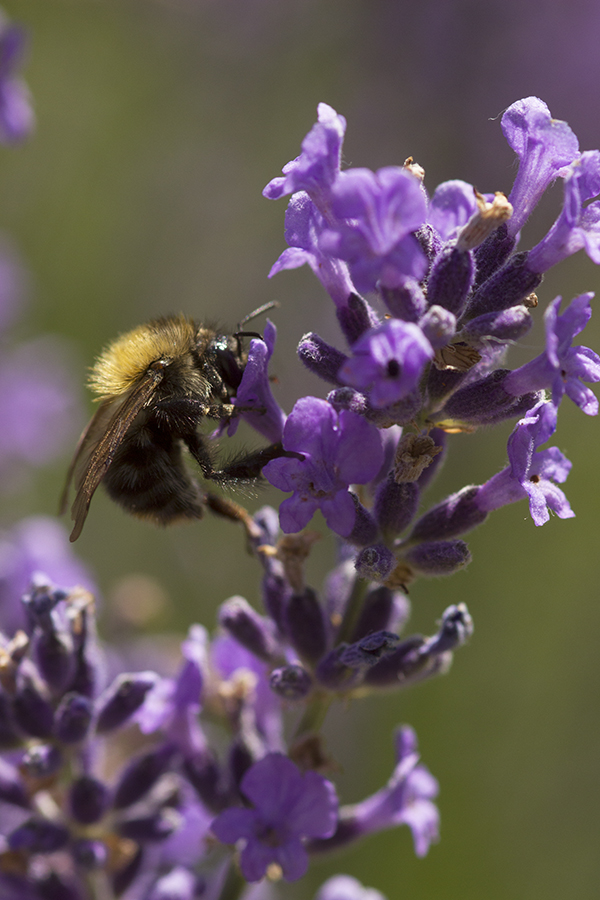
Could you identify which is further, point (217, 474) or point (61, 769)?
point (61, 769)

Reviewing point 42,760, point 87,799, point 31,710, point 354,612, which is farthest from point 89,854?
point 354,612

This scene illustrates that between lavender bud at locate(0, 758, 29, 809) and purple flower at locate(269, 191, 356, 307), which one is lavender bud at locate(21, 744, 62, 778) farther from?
purple flower at locate(269, 191, 356, 307)

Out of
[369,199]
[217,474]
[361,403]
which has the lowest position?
[217,474]

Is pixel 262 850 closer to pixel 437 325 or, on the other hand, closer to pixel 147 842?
pixel 147 842

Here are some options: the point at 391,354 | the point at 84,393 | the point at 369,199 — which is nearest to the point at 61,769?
the point at 391,354

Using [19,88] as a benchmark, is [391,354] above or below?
below

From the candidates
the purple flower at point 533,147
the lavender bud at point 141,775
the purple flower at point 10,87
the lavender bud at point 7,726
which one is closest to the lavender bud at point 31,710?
the lavender bud at point 7,726

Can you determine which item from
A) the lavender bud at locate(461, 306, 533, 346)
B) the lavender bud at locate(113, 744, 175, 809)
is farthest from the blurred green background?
the lavender bud at locate(461, 306, 533, 346)

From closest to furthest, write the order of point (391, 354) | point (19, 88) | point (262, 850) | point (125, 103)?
point (391, 354) < point (262, 850) < point (19, 88) < point (125, 103)

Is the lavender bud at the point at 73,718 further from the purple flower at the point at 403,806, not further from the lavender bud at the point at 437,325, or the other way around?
the lavender bud at the point at 437,325
